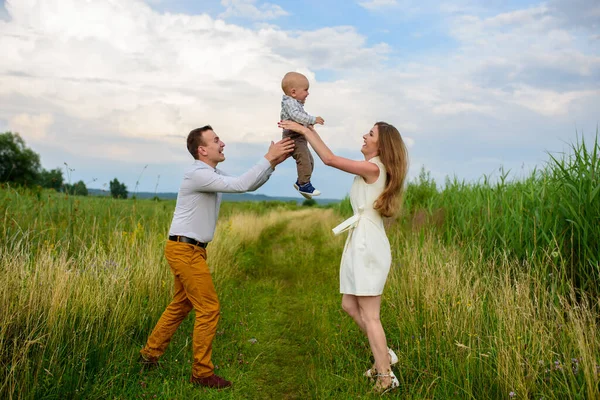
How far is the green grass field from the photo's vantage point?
3.89 meters

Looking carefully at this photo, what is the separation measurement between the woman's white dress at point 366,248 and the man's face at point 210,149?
1.41m

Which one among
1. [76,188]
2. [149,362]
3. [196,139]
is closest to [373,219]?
[196,139]

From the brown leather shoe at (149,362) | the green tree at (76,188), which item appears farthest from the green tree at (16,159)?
the brown leather shoe at (149,362)

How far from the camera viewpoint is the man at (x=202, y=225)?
4402mm

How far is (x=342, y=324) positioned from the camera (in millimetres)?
6191

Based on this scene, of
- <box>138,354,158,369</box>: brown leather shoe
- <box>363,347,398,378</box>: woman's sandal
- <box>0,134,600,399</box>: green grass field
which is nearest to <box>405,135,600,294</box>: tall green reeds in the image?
<box>0,134,600,399</box>: green grass field

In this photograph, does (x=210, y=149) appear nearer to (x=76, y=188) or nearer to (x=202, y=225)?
(x=202, y=225)

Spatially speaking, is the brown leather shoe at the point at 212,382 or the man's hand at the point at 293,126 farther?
the brown leather shoe at the point at 212,382

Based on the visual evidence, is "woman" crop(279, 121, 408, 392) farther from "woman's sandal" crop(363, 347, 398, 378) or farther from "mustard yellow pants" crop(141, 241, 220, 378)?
"mustard yellow pants" crop(141, 241, 220, 378)

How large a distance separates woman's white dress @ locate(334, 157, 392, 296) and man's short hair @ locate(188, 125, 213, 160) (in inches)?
62.1

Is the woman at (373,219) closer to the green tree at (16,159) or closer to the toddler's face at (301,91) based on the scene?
the toddler's face at (301,91)

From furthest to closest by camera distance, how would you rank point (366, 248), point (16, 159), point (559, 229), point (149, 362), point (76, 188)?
point (16, 159), point (76, 188), point (559, 229), point (149, 362), point (366, 248)

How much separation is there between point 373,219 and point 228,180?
1.40m

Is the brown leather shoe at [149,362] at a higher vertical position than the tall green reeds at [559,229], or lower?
lower
